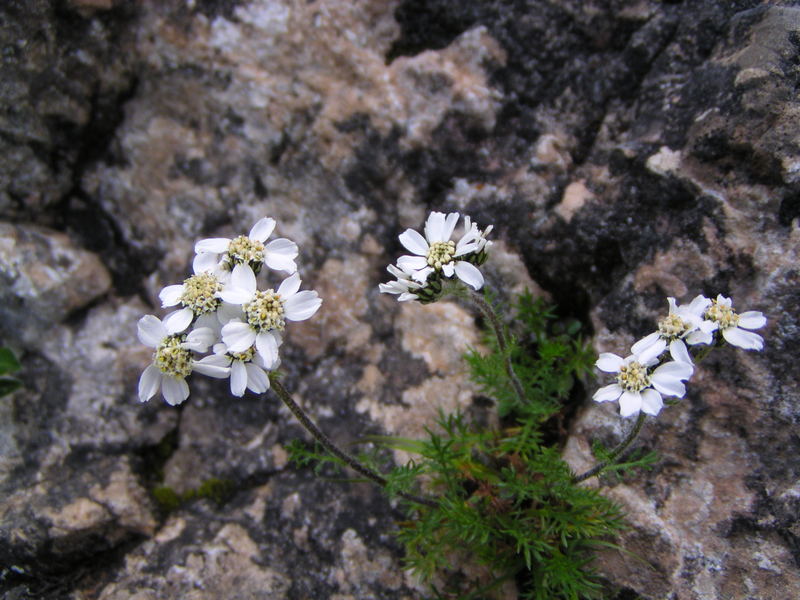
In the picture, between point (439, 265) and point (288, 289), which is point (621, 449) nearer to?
point (439, 265)

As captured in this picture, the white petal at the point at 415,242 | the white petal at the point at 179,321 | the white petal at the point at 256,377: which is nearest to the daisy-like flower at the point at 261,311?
the white petal at the point at 256,377

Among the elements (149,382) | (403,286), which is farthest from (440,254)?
(149,382)

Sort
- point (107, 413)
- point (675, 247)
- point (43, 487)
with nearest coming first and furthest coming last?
point (675, 247)
point (43, 487)
point (107, 413)

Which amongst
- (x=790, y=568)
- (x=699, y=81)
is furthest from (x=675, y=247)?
(x=790, y=568)

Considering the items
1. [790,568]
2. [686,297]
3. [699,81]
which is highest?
[699,81]

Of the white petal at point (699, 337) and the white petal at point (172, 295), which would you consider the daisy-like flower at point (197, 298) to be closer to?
the white petal at point (172, 295)

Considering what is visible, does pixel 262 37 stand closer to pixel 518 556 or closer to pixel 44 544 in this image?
pixel 44 544

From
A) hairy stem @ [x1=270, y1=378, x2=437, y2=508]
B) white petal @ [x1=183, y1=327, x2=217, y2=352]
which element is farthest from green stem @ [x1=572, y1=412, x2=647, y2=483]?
white petal @ [x1=183, y1=327, x2=217, y2=352]
